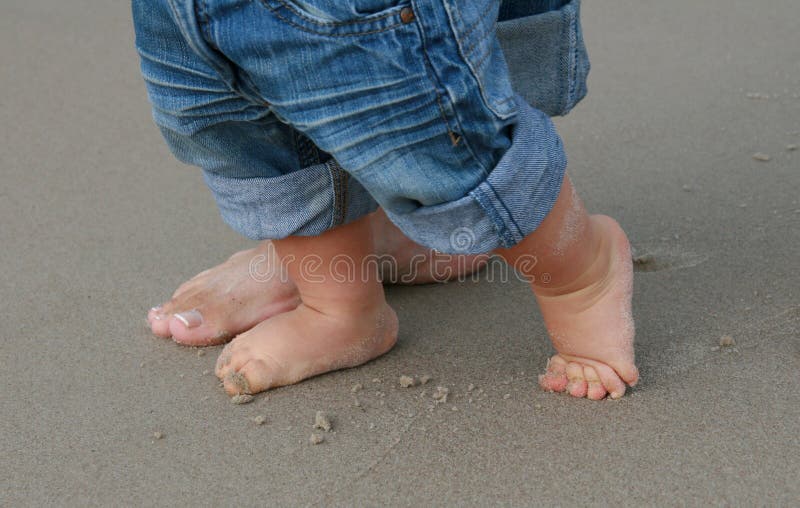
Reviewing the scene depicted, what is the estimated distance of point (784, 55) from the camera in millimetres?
2312

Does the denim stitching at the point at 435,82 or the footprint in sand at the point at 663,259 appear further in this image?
the footprint in sand at the point at 663,259

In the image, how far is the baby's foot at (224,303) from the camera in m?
1.39

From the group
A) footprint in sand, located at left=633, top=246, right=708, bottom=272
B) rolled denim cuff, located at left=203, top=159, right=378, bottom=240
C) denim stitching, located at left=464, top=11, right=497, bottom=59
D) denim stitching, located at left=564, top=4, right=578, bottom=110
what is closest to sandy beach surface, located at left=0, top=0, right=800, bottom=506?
footprint in sand, located at left=633, top=246, right=708, bottom=272

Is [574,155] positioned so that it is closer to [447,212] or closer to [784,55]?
[784,55]

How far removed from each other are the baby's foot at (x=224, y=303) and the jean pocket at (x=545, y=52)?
490mm

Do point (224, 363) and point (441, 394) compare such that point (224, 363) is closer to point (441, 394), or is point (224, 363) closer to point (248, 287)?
point (248, 287)

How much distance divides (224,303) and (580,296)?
1.80 feet

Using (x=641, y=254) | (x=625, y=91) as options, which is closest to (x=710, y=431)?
(x=641, y=254)

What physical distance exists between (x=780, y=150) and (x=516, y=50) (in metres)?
0.82

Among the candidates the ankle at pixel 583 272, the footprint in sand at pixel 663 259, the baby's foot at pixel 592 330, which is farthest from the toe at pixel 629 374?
the footprint in sand at pixel 663 259

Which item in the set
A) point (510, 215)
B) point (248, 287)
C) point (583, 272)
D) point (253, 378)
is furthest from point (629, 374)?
point (248, 287)

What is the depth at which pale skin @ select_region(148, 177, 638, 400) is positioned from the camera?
1.18 m

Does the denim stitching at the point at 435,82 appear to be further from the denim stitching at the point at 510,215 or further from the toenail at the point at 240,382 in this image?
the toenail at the point at 240,382

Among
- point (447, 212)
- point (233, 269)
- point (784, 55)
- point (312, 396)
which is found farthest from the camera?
point (784, 55)
